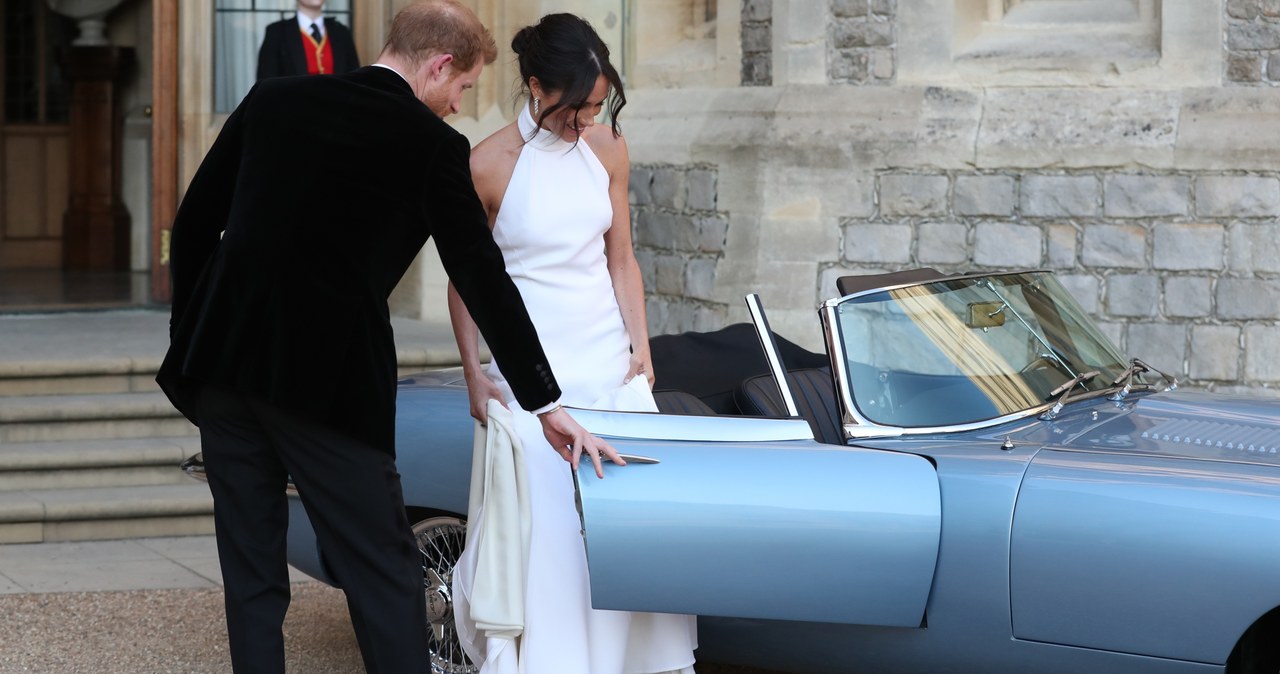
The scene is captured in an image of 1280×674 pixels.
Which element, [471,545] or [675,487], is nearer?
[675,487]

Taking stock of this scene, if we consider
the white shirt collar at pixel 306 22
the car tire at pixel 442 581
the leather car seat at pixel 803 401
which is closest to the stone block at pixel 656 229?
the white shirt collar at pixel 306 22

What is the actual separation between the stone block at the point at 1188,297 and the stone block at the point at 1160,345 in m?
0.08

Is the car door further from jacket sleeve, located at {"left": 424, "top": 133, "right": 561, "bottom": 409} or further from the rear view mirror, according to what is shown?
the rear view mirror

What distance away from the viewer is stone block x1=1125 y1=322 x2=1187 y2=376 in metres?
7.22

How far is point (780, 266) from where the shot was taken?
25.6 ft

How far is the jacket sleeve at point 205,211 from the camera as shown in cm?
312

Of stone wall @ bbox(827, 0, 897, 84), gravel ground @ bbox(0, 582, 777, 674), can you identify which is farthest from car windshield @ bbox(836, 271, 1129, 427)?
stone wall @ bbox(827, 0, 897, 84)

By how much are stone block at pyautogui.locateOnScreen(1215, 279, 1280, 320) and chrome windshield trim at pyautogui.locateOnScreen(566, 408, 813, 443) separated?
4265 millimetres

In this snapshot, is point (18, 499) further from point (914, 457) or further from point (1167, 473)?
point (1167, 473)

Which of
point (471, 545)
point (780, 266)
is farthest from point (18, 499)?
point (780, 266)

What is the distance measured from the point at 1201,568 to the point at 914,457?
66 centimetres

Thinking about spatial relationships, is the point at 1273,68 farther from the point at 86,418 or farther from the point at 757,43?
the point at 86,418

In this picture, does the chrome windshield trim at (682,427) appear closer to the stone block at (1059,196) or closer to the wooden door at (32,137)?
the stone block at (1059,196)

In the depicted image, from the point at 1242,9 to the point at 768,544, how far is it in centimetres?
504
